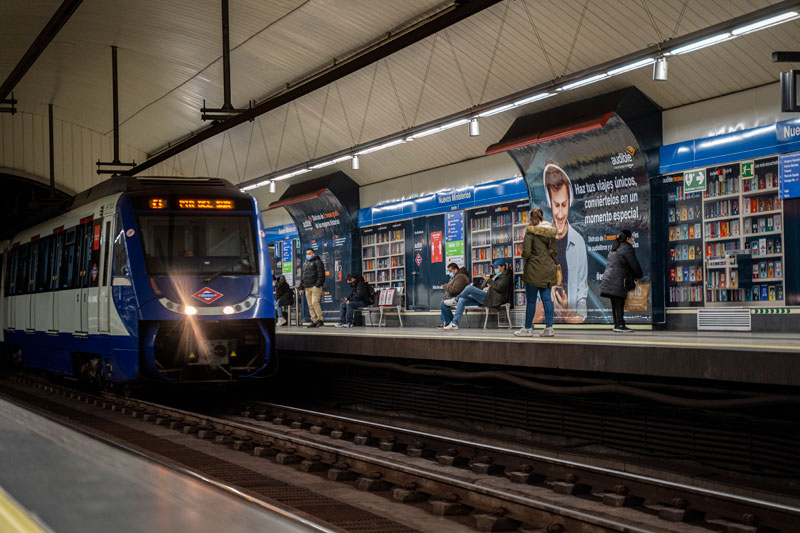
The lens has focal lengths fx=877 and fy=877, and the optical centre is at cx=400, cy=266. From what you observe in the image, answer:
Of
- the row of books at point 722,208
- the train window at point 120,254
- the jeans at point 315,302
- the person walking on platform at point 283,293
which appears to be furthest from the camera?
the person walking on platform at point 283,293

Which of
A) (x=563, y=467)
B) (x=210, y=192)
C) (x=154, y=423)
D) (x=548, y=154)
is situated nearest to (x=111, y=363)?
(x=154, y=423)

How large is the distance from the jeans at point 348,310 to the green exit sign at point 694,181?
9.36 m

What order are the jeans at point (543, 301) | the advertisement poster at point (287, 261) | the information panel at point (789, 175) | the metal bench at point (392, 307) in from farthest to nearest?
the advertisement poster at point (287, 261) < the metal bench at point (392, 307) < the information panel at point (789, 175) < the jeans at point (543, 301)

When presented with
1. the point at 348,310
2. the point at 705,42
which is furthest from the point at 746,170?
the point at 348,310

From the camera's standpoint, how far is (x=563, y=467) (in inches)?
264

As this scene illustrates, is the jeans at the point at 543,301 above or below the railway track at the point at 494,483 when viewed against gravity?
above

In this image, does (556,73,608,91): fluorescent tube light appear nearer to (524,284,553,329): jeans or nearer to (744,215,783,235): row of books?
(524,284,553,329): jeans

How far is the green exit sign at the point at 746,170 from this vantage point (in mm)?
13234

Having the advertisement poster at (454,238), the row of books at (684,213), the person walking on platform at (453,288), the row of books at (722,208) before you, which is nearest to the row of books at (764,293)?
the row of books at (722,208)

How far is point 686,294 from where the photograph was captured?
1429 centimetres

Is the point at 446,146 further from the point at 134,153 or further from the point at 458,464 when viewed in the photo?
the point at 134,153

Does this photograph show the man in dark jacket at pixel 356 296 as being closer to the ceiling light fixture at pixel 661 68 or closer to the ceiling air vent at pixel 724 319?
the ceiling air vent at pixel 724 319

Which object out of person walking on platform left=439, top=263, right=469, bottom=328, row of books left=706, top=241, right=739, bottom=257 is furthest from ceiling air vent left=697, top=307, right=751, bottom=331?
person walking on platform left=439, top=263, right=469, bottom=328

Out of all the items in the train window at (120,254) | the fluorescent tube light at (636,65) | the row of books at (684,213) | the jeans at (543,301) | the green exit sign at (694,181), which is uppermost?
the fluorescent tube light at (636,65)
